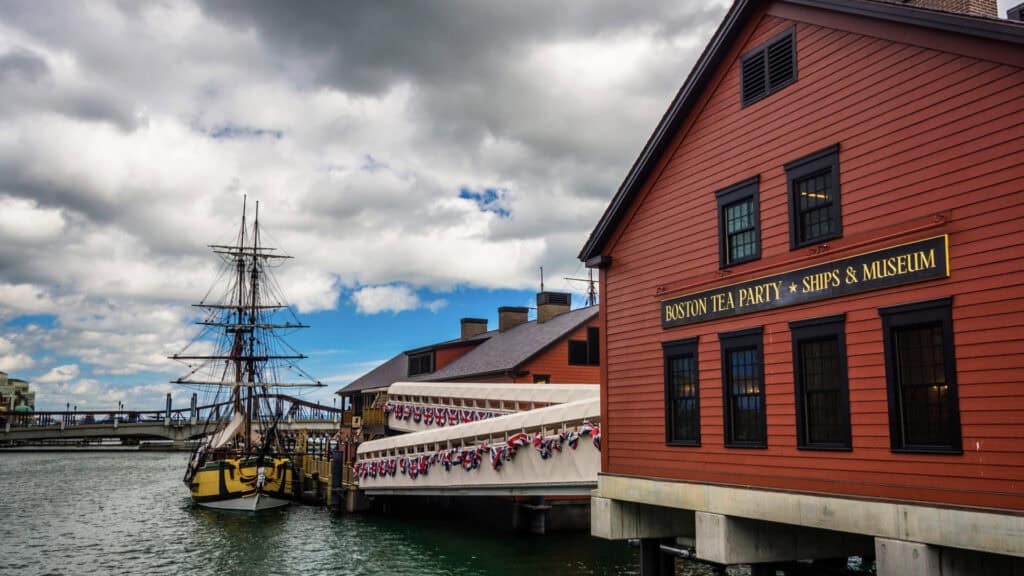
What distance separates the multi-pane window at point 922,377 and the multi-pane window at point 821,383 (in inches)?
36.8

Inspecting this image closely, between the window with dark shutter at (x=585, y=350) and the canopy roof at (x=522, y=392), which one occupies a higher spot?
the window with dark shutter at (x=585, y=350)

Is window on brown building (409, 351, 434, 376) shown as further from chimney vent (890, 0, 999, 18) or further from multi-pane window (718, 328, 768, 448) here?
chimney vent (890, 0, 999, 18)

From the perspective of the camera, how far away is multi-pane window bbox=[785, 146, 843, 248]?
45.0 ft

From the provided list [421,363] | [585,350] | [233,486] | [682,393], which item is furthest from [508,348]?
[682,393]

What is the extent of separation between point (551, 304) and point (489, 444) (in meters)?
24.2

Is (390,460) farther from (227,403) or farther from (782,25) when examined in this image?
(227,403)

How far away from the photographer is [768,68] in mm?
15422

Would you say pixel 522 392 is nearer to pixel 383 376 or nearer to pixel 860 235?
pixel 860 235

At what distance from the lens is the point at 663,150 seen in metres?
18.1

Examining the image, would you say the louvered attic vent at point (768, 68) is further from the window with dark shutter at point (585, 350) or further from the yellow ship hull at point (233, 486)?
the yellow ship hull at point (233, 486)

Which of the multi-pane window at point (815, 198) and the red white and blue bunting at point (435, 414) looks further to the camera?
the red white and blue bunting at point (435, 414)

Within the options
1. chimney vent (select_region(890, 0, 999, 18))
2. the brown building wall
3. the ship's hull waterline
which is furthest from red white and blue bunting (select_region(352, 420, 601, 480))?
chimney vent (select_region(890, 0, 999, 18))

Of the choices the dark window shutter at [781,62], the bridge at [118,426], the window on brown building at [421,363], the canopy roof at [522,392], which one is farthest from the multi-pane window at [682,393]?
the bridge at [118,426]

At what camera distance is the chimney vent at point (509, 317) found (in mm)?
54281
